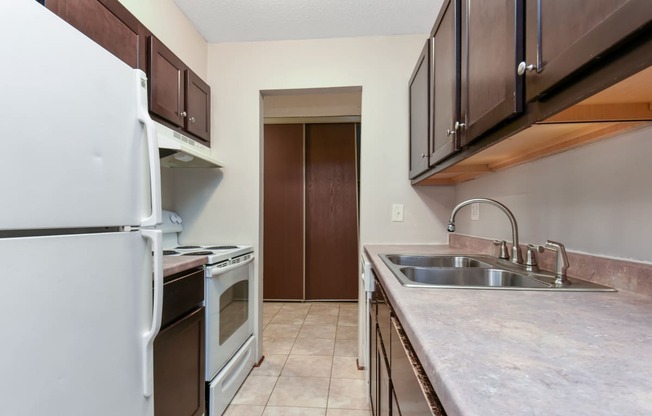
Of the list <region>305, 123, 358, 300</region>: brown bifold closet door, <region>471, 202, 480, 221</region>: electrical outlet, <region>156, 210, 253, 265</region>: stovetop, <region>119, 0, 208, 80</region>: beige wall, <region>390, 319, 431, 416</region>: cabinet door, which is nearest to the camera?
<region>390, 319, 431, 416</region>: cabinet door

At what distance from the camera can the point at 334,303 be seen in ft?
13.2

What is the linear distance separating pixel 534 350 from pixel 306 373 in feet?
6.79

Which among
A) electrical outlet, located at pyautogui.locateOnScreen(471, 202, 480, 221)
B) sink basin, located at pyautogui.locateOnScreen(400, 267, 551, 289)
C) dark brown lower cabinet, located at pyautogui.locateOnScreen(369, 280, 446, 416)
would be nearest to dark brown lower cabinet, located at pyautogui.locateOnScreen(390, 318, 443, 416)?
dark brown lower cabinet, located at pyautogui.locateOnScreen(369, 280, 446, 416)

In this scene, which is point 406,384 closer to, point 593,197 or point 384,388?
point 384,388

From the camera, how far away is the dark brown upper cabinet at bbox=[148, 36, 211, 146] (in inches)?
67.1

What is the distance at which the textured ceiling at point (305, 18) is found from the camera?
2.03 meters

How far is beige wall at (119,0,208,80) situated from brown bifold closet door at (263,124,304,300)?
1.62m

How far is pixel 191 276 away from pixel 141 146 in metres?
0.76

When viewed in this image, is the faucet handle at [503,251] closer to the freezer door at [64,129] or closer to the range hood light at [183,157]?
the freezer door at [64,129]

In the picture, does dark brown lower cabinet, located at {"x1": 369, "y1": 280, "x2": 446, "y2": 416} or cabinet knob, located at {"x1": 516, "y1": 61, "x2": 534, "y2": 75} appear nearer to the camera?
dark brown lower cabinet, located at {"x1": 369, "y1": 280, "x2": 446, "y2": 416}

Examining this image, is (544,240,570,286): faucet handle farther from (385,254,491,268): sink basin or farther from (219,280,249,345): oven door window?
(219,280,249,345): oven door window

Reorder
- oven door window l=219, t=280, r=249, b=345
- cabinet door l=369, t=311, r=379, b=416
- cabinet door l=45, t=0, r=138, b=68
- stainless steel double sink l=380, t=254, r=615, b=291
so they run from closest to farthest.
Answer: stainless steel double sink l=380, t=254, r=615, b=291
cabinet door l=45, t=0, r=138, b=68
cabinet door l=369, t=311, r=379, b=416
oven door window l=219, t=280, r=249, b=345

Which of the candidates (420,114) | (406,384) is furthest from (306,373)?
(420,114)

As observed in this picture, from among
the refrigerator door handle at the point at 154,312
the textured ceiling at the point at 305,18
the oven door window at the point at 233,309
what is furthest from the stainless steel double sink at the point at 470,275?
the textured ceiling at the point at 305,18
